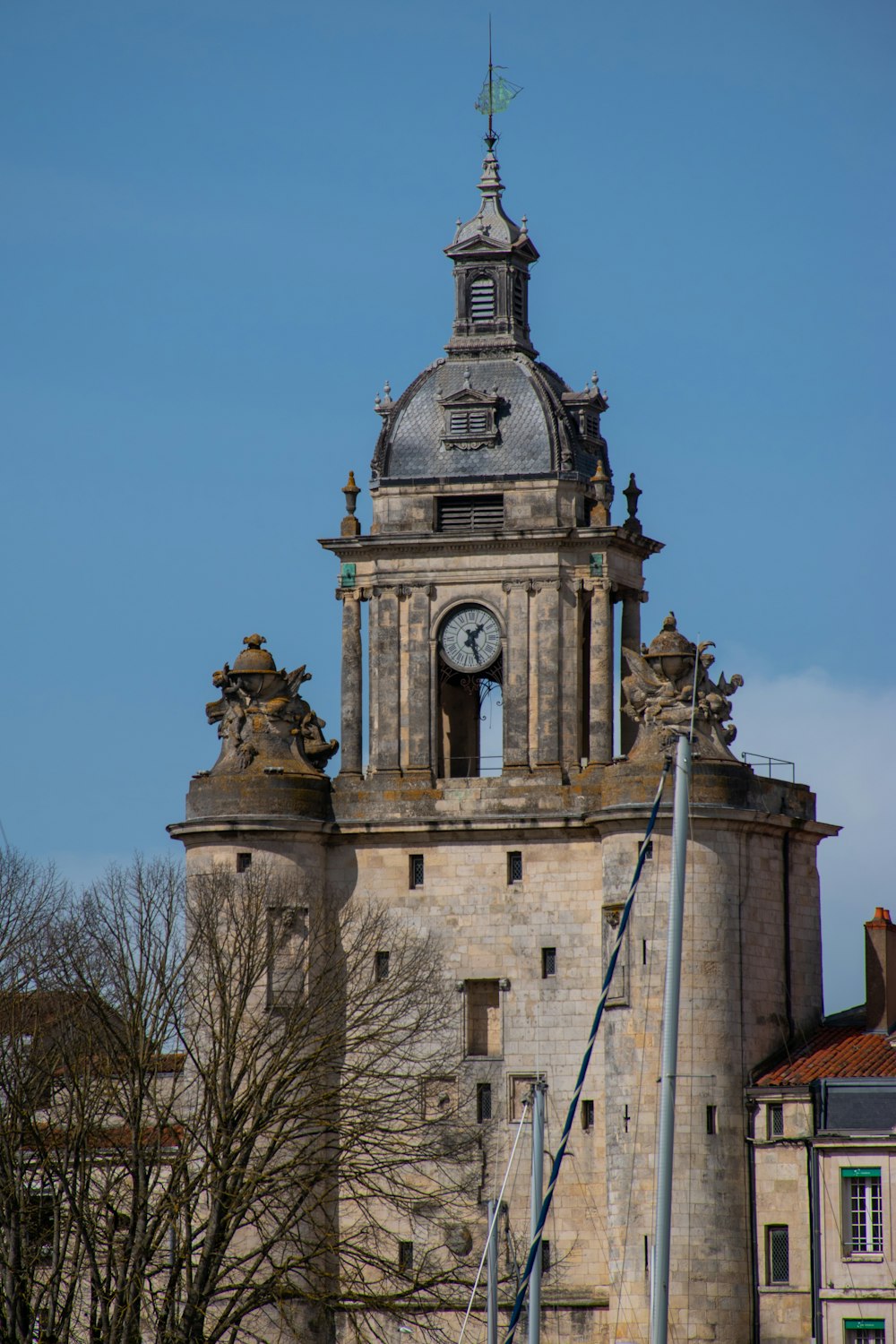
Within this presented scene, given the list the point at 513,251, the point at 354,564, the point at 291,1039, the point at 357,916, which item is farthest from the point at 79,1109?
the point at 513,251

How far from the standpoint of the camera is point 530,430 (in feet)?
309

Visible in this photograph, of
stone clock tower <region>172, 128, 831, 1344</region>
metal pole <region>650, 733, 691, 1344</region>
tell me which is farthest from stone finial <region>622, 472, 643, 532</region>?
metal pole <region>650, 733, 691, 1344</region>

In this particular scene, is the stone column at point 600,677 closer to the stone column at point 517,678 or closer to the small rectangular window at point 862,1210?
the stone column at point 517,678

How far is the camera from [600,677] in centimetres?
9194

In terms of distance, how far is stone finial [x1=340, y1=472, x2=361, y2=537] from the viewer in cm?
9506

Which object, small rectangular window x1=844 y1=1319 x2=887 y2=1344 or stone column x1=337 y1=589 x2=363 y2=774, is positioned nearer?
small rectangular window x1=844 y1=1319 x2=887 y2=1344

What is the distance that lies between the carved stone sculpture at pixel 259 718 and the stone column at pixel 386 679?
174 centimetres

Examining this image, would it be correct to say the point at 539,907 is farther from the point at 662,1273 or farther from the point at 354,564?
the point at 662,1273

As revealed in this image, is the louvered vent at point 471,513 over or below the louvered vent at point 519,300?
below

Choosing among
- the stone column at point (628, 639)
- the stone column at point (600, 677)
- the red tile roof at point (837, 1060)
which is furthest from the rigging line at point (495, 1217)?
the stone column at point (628, 639)

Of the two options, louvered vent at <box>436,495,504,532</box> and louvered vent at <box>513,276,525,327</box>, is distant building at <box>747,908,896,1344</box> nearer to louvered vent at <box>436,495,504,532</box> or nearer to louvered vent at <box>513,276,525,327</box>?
louvered vent at <box>436,495,504,532</box>

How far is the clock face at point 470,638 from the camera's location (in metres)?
93.4

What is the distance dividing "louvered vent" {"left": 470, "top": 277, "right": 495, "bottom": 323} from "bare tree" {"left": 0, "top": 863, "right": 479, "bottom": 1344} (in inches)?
705

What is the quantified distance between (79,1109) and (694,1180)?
18177 millimetres
